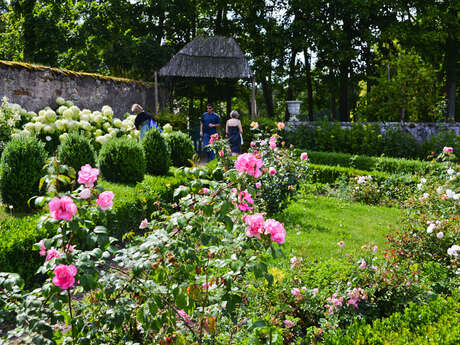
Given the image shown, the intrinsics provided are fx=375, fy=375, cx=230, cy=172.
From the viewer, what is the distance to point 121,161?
574cm

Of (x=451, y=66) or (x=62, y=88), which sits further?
(x=451, y=66)

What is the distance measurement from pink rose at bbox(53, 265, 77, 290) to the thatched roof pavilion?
12544mm

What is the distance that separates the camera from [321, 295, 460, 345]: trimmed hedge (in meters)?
2.24

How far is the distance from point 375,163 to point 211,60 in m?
7.92

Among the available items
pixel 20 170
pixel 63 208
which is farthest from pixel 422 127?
pixel 63 208

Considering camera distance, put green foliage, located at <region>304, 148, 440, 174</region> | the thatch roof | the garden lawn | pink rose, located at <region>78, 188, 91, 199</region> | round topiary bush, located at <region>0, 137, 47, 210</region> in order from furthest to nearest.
→ 1. the thatch roof
2. green foliage, located at <region>304, 148, 440, 174</region>
3. the garden lawn
4. round topiary bush, located at <region>0, 137, 47, 210</region>
5. pink rose, located at <region>78, 188, 91, 199</region>

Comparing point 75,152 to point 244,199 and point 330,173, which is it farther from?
point 330,173

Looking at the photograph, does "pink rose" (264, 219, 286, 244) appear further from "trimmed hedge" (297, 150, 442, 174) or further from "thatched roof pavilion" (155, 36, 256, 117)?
"thatched roof pavilion" (155, 36, 256, 117)

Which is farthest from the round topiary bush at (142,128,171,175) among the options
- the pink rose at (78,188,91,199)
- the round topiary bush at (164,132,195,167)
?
the pink rose at (78,188,91,199)

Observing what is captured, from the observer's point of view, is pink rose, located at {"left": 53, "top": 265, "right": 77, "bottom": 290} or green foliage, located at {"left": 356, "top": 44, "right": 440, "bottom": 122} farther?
green foliage, located at {"left": 356, "top": 44, "right": 440, "bottom": 122}

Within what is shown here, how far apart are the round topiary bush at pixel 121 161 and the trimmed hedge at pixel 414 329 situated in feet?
13.5

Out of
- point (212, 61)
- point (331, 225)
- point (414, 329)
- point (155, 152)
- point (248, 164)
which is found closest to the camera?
point (248, 164)

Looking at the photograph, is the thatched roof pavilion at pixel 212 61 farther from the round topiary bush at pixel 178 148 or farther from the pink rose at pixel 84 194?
the pink rose at pixel 84 194

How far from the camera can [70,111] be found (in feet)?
23.3
